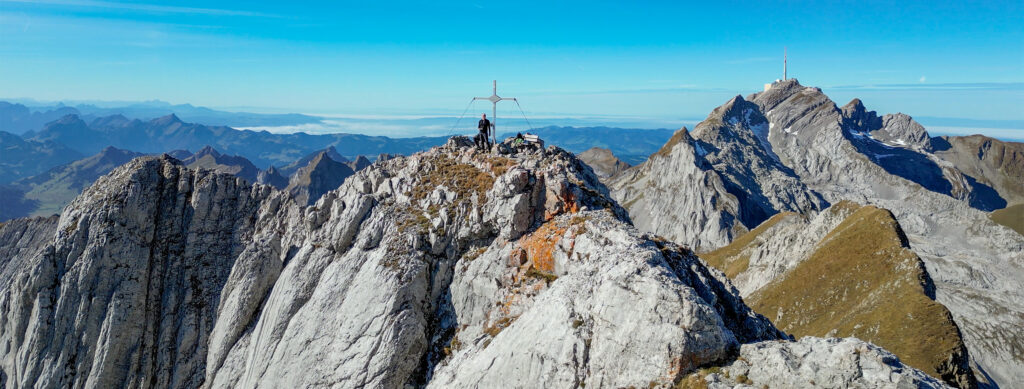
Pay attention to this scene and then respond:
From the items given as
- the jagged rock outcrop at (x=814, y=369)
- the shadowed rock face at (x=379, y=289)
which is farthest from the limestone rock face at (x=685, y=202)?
the jagged rock outcrop at (x=814, y=369)

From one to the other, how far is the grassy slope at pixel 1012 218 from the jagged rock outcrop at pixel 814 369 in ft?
592

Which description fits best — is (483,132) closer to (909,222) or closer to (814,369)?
(814,369)

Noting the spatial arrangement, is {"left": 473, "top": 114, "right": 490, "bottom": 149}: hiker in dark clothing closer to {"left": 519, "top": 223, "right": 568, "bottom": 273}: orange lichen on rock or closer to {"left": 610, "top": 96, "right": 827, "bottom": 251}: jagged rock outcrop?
{"left": 519, "top": 223, "right": 568, "bottom": 273}: orange lichen on rock

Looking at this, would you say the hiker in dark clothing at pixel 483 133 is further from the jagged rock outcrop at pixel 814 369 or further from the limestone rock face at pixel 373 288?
the jagged rock outcrop at pixel 814 369

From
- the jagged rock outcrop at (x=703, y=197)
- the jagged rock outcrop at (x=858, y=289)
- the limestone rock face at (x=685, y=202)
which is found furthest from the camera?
the jagged rock outcrop at (x=703, y=197)

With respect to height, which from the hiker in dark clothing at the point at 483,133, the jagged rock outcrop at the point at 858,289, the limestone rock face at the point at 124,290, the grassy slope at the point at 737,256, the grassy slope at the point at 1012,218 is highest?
the hiker in dark clothing at the point at 483,133

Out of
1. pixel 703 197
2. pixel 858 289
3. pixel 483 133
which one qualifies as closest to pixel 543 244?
pixel 483 133

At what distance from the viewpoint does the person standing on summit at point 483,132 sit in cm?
3562

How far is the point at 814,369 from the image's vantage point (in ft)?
53.6

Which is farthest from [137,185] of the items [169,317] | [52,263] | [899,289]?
[899,289]

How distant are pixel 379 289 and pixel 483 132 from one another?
13.8 meters

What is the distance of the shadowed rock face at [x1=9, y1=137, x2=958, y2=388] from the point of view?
19812mm

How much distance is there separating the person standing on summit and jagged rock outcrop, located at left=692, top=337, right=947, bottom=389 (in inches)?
903

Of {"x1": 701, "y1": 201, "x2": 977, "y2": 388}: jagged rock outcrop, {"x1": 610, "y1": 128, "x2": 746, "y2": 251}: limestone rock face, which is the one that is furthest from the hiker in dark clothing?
{"x1": 610, "y1": 128, "x2": 746, "y2": 251}: limestone rock face
